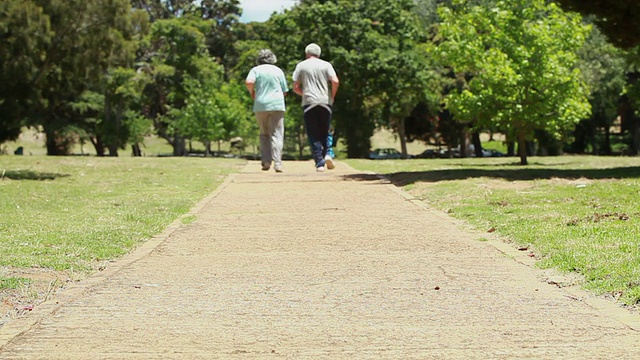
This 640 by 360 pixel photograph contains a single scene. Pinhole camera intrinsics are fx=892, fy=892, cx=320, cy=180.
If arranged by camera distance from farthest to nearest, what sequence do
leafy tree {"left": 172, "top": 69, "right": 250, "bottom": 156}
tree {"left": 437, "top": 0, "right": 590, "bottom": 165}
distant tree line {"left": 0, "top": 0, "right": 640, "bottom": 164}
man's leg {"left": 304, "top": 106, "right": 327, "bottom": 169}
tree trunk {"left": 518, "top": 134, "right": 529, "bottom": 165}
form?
Answer: leafy tree {"left": 172, "top": 69, "right": 250, "bottom": 156}
tree trunk {"left": 518, "top": 134, "right": 529, "bottom": 165}
tree {"left": 437, "top": 0, "right": 590, "bottom": 165}
distant tree line {"left": 0, "top": 0, "right": 640, "bottom": 164}
man's leg {"left": 304, "top": 106, "right": 327, "bottom": 169}

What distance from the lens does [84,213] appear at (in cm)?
1087

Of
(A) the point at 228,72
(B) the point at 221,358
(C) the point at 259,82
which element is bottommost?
(B) the point at 221,358

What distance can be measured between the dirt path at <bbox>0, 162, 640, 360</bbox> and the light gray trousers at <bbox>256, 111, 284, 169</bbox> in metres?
8.91

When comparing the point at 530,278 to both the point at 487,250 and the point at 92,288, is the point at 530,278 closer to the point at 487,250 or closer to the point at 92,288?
the point at 487,250

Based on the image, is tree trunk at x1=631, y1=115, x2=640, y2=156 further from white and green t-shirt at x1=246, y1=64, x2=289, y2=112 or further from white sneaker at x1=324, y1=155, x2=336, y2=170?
white and green t-shirt at x1=246, y1=64, x2=289, y2=112

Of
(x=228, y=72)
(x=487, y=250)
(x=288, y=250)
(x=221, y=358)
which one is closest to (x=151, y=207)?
(x=288, y=250)

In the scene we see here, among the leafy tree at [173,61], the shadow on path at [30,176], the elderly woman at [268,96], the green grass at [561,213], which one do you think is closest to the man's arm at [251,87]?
the elderly woman at [268,96]

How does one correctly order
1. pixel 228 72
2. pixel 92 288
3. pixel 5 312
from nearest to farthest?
pixel 5 312, pixel 92 288, pixel 228 72

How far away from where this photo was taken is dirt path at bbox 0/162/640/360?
4523 millimetres

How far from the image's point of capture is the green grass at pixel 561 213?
253 inches

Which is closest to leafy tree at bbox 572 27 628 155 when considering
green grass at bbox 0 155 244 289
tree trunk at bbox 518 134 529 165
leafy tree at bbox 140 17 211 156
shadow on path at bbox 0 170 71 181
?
tree trunk at bbox 518 134 529 165

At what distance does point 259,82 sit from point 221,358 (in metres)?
13.6

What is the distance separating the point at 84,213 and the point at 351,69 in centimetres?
3441

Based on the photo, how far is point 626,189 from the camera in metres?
12.5
